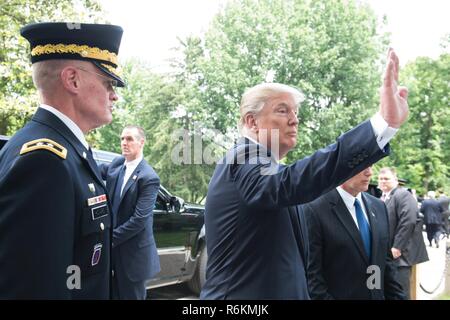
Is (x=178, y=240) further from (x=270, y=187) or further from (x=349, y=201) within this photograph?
(x=270, y=187)

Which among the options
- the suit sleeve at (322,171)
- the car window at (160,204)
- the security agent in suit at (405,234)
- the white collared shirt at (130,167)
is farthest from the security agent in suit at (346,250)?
the car window at (160,204)

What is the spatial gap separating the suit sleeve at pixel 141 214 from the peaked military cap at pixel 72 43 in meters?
2.02

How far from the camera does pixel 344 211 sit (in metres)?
2.71

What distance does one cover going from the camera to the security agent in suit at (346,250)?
2.54m

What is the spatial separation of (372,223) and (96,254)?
173 cm

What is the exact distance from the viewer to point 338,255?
2.56 meters

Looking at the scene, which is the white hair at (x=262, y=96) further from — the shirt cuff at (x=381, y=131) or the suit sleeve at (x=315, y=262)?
the suit sleeve at (x=315, y=262)

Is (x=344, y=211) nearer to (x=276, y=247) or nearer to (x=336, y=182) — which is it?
(x=276, y=247)

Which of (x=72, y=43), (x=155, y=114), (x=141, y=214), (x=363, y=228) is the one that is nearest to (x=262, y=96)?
(x=72, y=43)

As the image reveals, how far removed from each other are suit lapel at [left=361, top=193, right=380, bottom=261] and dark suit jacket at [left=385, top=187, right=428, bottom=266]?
120 inches

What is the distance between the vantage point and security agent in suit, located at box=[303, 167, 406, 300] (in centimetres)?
254

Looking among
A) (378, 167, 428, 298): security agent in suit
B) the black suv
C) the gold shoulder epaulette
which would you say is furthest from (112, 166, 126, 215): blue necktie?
(378, 167, 428, 298): security agent in suit
